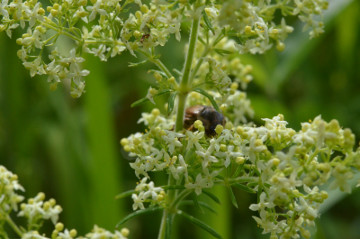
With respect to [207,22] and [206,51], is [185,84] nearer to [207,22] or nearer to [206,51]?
[206,51]

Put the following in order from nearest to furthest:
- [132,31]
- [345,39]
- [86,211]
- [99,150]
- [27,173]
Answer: [132,31] < [99,150] < [86,211] < [27,173] < [345,39]

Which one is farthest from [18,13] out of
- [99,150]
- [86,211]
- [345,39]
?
[345,39]

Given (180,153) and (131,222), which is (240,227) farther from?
(180,153)

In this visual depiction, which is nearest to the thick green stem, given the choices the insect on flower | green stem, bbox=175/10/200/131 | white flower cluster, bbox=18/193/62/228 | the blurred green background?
green stem, bbox=175/10/200/131

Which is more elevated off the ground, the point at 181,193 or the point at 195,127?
the point at 195,127

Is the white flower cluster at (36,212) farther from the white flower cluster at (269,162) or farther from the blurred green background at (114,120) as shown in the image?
the blurred green background at (114,120)

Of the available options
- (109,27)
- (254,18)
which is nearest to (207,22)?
(254,18)

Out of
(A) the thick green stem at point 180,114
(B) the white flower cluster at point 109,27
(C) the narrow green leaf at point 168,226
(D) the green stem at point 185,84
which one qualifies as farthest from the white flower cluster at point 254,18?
(C) the narrow green leaf at point 168,226

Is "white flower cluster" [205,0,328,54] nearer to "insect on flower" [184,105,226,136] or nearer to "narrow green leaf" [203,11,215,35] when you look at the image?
"narrow green leaf" [203,11,215,35]
